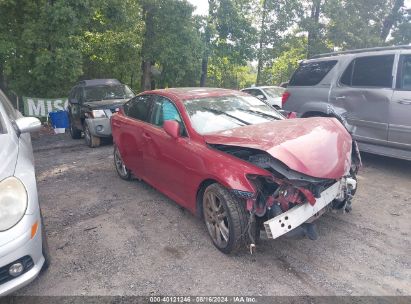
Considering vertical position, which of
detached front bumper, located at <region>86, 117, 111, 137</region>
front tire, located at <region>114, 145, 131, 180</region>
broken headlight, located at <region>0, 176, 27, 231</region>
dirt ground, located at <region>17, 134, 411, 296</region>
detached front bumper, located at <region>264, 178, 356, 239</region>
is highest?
broken headlight, located at <region>0, 176, 27, 231</region>

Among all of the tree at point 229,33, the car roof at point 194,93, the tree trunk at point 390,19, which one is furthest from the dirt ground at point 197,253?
the tree trunk at point 390,19

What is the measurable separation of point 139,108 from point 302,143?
281cm

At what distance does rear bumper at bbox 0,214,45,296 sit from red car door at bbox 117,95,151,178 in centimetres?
232

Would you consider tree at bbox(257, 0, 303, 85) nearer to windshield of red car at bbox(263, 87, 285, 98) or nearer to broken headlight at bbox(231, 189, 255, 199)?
windshield of red car at bbox(263, 87, 285, 98)

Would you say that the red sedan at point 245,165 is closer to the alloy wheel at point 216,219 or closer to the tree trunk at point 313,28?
the alloy wheel at point 216,219

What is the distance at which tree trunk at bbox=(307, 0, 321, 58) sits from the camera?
17688mm

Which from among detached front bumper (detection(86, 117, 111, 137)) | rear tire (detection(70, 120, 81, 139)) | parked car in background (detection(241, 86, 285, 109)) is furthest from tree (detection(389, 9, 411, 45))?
rear tire (detection(70, 120, 81, 139))

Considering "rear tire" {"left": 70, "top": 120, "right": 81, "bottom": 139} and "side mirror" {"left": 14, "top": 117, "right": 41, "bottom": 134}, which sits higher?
"side mirror" {"left": 14, "top": 117, "right": 41, "bottom": 134}

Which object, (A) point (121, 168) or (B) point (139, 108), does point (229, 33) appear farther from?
(B) point (139, 108)

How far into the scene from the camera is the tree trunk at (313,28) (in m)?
17.7

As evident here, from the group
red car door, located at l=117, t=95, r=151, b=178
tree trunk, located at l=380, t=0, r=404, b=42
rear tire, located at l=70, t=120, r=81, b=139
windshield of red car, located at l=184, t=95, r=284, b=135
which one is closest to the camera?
windshield of red car, located at l=184, t=95, r=284, b=135

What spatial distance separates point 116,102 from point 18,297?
21.2 ft

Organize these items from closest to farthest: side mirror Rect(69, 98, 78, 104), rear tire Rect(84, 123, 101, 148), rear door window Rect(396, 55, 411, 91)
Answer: rear door window Rect(396, 55, 411, 91)
rear tire Rect(84, 123, 101, 148)
side mirror Rect(69, 98, 78, 104)

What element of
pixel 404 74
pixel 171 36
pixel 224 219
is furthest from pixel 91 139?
pixel 171 36
